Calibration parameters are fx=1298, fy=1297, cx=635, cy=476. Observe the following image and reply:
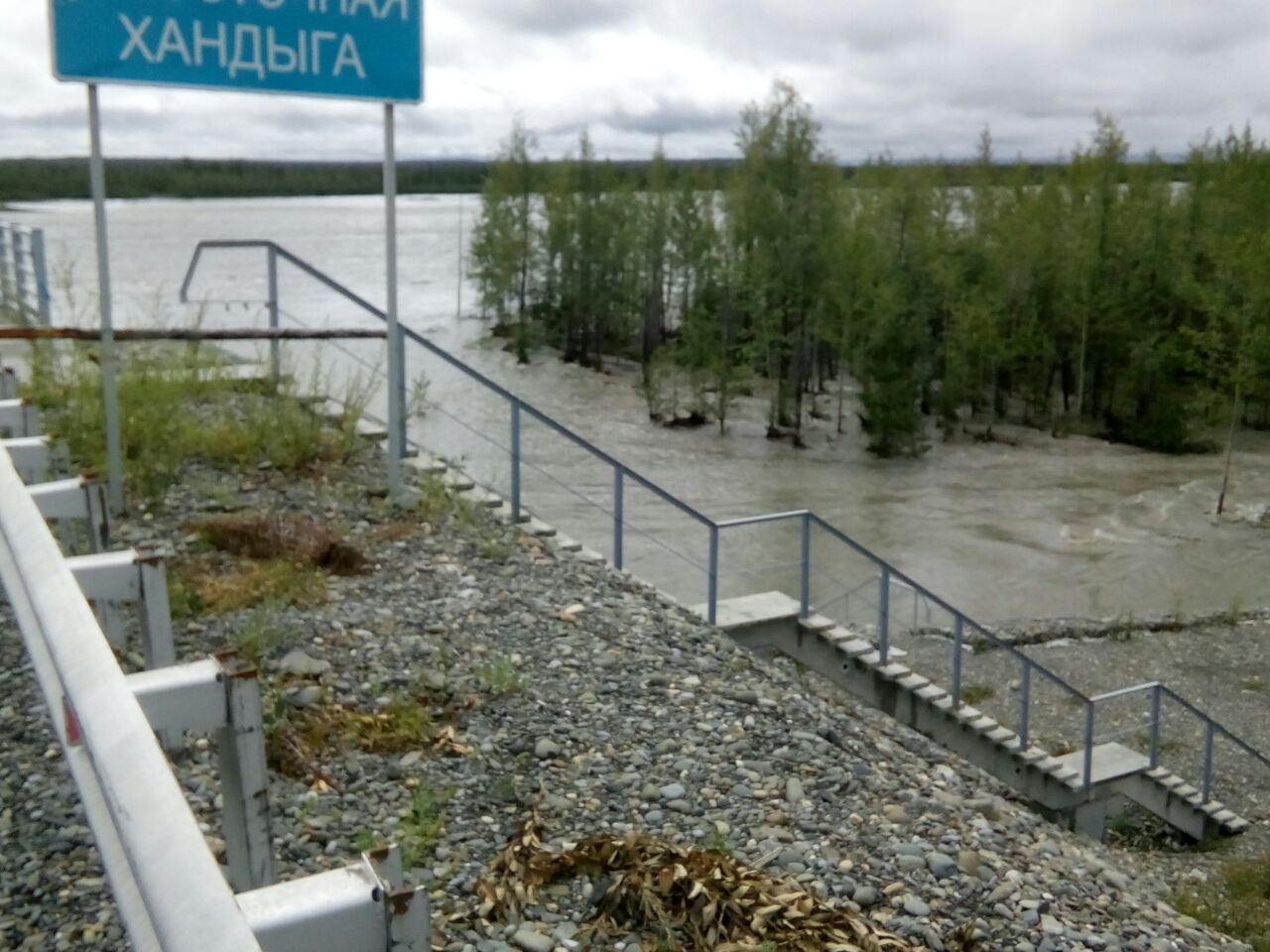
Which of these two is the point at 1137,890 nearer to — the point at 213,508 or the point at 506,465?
the point at 213,508

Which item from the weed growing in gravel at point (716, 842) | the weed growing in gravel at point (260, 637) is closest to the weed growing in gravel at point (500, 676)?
the weed growing in gravel at point (260, 637)

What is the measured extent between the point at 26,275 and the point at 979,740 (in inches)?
391

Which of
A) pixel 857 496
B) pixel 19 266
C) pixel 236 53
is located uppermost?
pixel 236 53

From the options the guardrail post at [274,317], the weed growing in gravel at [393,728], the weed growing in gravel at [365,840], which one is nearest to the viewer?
the weed growing in gravel at [365,840]

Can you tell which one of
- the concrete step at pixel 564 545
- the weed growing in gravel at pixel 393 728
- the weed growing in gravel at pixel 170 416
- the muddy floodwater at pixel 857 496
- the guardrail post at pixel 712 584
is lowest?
the muddy floodwater at pixel 857 496

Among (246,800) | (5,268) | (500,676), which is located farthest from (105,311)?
(5,268)

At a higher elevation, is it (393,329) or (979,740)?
(393,329)

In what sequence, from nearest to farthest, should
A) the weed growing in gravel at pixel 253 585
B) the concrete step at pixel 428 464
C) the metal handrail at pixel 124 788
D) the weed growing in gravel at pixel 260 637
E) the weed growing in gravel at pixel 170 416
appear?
the metal handrail at pixel 124 788, the weed growing in gravel at pixel 260 637, the weed growing in gravel at pixel 253 585, the weed growing in gravel at pixel 170 416, the concrete step at pixel 428 464

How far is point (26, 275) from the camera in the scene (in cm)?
1273

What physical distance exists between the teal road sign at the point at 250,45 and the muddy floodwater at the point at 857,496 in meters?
3.12

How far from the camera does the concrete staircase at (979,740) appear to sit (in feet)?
30.0

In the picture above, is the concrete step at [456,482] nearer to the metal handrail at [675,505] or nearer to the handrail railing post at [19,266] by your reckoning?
the metal handrail at [675,505]

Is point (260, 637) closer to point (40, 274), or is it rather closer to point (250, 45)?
point (250, 45)

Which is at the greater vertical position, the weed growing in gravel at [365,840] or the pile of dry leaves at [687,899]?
the weed growing in gravel at [365,840]
